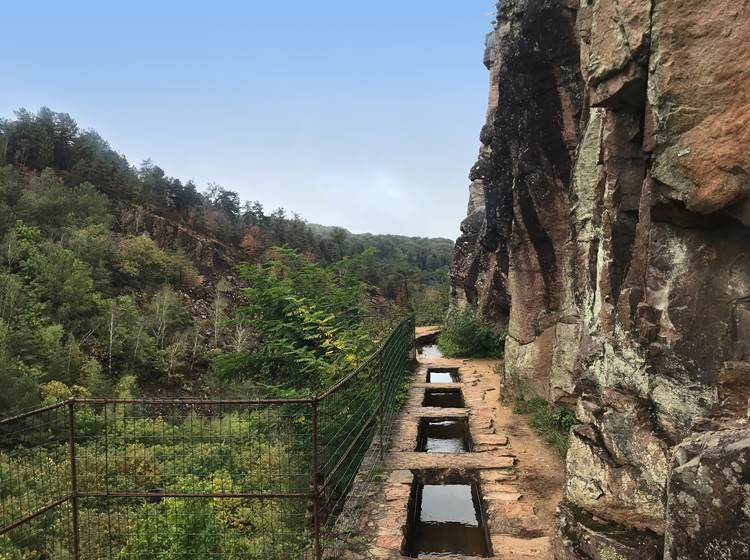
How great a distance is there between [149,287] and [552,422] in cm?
3399

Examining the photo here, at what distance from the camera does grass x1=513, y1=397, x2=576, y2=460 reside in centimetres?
727

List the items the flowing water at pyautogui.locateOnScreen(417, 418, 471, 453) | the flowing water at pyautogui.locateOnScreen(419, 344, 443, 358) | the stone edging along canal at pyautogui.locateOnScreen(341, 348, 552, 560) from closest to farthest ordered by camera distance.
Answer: the stone edging along canal at pyautogui.locateOnScreen(341, 348, 552, 560), the flowing water at pyautogui.locateOnScreen(417, 418, 471, 453), the flowing water at pyautogui.locateOnScreen(419, 344, 443, 358)

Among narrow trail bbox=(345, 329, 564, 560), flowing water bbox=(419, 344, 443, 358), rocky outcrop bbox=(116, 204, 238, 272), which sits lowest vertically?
flowing water bbox=(419, 344, 443, 358)

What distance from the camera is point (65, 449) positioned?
1266 cm

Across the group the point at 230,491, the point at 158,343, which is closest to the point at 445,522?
the point at 230,491

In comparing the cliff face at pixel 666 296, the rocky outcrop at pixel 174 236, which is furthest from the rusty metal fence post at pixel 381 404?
the rocky outcrop at pixel 174 236

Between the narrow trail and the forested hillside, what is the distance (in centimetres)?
194

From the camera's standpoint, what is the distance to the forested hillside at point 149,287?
973 centimetres

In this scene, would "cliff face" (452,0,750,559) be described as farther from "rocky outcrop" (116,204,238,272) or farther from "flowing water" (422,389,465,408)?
"rocky outcrop" (116,204,238,272)

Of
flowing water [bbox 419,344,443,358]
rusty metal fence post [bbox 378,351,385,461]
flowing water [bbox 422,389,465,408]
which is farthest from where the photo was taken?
flowing water [bbox 419,344,443,358]

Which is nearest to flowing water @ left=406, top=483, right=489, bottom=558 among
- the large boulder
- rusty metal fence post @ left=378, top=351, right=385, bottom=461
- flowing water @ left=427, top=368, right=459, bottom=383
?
rusty metal fence post @ left=378, top=351, right=385, bottom=461

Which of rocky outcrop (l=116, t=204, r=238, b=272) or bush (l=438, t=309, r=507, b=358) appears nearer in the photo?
bush (l=438, t=309, r=507, b=358)

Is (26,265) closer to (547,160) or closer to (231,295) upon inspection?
(231,295)

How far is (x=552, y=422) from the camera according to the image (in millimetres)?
8031
